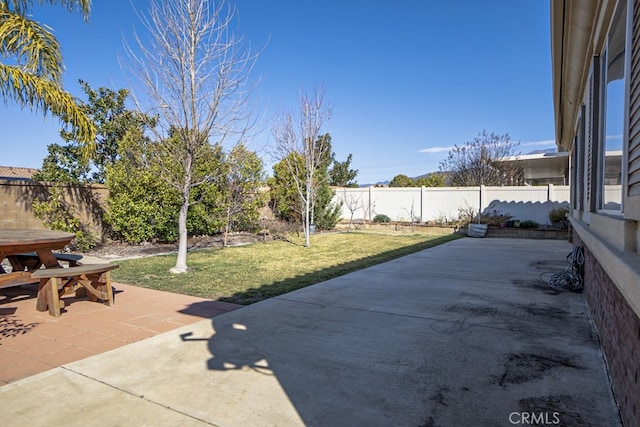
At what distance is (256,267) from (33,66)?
5.75 meters

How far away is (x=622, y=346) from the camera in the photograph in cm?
284

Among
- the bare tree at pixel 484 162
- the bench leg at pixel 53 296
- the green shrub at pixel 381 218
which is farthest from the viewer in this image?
the bare tree at pixel 484 162

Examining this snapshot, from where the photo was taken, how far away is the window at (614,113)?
2.88 m

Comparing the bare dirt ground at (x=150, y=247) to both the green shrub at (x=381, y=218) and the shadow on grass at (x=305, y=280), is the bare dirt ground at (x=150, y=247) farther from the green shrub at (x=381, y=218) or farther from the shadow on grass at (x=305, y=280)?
the green shrub at (x=381, y=218)

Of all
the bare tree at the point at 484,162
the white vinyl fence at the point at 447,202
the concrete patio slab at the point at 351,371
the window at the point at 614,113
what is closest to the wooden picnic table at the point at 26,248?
the concrete patio slab at the point at 351,371

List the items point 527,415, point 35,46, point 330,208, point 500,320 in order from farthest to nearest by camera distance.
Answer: point 330,208, point 35,46, point 500,320, point 527,415

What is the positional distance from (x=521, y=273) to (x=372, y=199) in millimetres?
14202

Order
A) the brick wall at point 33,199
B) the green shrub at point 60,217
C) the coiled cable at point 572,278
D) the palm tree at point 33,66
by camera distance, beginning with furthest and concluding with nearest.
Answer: the green shrub at point 60,217 → the brick wall at point 33,199 → the palm tree at point 33,66 → the coiled cable at point 572,278

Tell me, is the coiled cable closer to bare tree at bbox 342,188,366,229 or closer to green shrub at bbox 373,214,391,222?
green shrub at bbox 373,214,391,222

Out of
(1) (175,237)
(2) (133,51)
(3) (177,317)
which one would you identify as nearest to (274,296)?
(3) (177,317)

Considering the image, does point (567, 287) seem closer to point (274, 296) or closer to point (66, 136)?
point (274, 296)

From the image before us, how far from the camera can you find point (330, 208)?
19.2 metres

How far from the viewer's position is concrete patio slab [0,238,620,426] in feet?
9.51

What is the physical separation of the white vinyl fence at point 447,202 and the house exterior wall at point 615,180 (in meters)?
13.5
